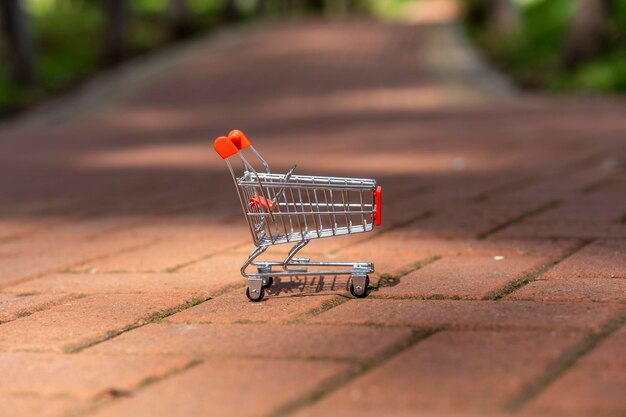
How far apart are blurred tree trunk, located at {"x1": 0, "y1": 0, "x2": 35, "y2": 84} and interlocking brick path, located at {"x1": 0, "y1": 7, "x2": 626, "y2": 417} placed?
8.07 meters

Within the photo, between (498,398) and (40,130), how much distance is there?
1228cm

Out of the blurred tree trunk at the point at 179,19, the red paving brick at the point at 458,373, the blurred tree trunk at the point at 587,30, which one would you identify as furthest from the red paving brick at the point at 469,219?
the blurred tree trunk at the point at 179,19

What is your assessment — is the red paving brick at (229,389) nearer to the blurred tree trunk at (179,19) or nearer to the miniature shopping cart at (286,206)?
the miniature shopping cart at (286,206)

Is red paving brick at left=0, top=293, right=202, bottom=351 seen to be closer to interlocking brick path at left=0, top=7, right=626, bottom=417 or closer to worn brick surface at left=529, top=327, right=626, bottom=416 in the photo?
interlocking brick path at left=0, top=7, right=626, bottom=417

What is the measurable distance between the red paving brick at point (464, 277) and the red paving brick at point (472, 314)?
126 millimetres

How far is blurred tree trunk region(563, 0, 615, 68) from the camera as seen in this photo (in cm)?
1533

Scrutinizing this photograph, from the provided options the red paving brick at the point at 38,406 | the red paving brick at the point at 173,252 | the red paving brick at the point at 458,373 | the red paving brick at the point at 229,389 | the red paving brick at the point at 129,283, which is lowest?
the red paving brick at the point at 173,252

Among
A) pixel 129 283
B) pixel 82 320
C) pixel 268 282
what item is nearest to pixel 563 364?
pixel 268 282

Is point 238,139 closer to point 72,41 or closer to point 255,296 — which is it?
point 255,296

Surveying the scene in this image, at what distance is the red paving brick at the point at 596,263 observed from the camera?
11.6 feet

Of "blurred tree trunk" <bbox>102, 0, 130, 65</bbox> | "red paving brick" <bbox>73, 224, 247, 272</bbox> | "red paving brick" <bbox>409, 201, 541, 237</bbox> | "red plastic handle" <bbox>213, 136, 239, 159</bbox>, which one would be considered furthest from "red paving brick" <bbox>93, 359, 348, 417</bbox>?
"blurred tree trunk" <bbox>102, 0, 130, 65</bbox>

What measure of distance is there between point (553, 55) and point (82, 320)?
16.0m

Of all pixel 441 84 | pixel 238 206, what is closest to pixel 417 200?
pixel 238 206

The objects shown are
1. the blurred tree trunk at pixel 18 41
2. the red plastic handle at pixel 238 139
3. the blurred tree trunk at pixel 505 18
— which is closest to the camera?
the red plastic handle at pixel 238 139
